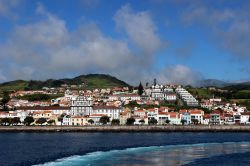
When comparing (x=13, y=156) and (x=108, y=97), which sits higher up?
(x=108, y=97)

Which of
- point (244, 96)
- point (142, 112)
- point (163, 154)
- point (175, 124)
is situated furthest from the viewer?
point (244, 96)

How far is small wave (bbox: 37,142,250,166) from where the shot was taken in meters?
32.2

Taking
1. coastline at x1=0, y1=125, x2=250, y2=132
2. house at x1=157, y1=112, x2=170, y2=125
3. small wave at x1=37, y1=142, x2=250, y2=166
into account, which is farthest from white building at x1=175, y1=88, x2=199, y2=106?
small wave at x1=37, y1=142, x2=250, y2=166

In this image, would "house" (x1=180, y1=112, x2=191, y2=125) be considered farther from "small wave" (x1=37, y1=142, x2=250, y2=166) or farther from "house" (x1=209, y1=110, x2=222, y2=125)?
"small wave" (x1=37, y1=142, x2=250, y2=166)

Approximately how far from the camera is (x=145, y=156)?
3638 centimetres

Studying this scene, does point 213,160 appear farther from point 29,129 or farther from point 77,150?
point 29,129

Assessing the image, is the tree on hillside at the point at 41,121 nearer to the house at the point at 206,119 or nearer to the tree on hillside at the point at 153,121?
the tree on hillside at the point at 153,121

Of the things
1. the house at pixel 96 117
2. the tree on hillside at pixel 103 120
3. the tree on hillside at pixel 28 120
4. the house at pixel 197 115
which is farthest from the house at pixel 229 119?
the tree on hillside at pixel 28 120

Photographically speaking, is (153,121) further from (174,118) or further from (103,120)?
(103,120)

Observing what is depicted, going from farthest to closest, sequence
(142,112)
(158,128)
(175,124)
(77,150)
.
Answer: (142,112) → (175,124) → (158,128) → (77,150)

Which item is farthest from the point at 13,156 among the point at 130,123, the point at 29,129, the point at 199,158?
the point at 130,123

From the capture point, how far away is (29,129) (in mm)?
82250

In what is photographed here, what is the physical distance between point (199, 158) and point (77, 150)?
37.4 ft

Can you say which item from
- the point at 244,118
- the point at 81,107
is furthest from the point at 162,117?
the point at 81,107
